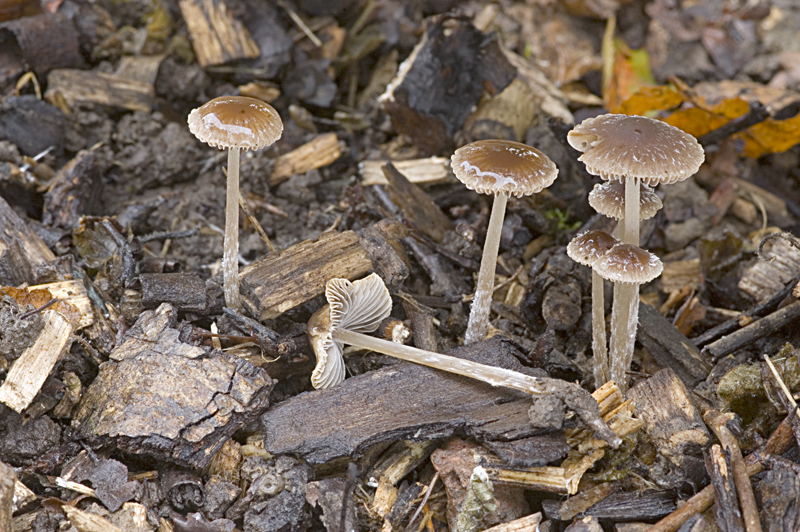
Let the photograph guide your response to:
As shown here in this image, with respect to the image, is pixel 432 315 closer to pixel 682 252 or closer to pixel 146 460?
pixel 146 460

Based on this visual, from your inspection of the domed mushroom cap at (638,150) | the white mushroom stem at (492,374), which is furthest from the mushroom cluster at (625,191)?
the white mushroom stem at (492,374)

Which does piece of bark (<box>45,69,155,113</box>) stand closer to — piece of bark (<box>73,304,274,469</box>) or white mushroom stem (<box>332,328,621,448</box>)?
piece of bark (<box>73,304,274,469</box>)

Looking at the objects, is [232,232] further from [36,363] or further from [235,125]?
[36,363]

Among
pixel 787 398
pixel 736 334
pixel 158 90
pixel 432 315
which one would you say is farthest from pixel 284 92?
pixel 787 398

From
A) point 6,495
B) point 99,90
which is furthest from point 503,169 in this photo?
point 99,90

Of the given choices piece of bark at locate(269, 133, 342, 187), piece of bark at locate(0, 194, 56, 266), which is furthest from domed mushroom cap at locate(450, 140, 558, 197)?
piece of bark at locate(0, 194, 56, 266)
